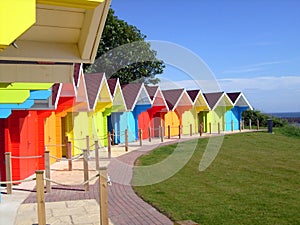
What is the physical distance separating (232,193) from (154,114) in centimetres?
2110

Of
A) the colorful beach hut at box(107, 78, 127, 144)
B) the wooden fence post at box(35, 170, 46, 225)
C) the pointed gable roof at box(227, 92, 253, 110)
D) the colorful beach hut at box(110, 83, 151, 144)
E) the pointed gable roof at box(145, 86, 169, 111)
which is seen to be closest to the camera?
the wooden fence post at box(35, 170, 46, 225)

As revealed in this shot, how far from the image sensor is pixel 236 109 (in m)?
38.2

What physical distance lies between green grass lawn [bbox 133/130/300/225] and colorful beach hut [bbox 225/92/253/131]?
69.3 ft

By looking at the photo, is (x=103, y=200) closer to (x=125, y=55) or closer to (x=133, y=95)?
(x=133, y=95)

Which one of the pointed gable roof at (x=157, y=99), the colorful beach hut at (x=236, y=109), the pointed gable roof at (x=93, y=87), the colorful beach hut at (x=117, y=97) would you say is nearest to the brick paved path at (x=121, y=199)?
the pointed gable roof at (x=93, y=87)

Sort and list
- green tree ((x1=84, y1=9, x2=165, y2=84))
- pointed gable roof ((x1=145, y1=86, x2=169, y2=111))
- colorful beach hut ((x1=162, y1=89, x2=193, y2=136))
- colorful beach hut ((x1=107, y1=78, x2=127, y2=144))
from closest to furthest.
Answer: colorful beach hut ((x1=107, y1=78, x2=127, y2=144)) → pointed gable roof ((x1=145, y1=86, x2=169, y2=111)) → colorful beach hut ((x1=162, y1=89, x2=193, y2=136)) → green tree ((x1=84, y1=9, x2=165, y2=84))

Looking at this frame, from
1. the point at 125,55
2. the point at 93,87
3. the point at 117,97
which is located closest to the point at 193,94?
the point at 125,55

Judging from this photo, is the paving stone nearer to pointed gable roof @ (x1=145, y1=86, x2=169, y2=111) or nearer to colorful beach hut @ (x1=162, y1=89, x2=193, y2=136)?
pointed gable roof @ (x1=145, y1=86, x2=169, y2=111)

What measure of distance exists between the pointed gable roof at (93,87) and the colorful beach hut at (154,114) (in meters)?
7.42

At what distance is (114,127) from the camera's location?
81.7ft

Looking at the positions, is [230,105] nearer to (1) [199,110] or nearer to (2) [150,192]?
(1) [199,110]

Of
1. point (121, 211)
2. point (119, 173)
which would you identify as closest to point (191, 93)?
point (119, 173)

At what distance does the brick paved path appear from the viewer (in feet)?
24.3

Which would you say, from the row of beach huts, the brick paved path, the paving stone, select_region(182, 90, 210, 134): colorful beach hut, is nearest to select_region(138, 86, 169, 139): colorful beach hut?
the row of beach huts
